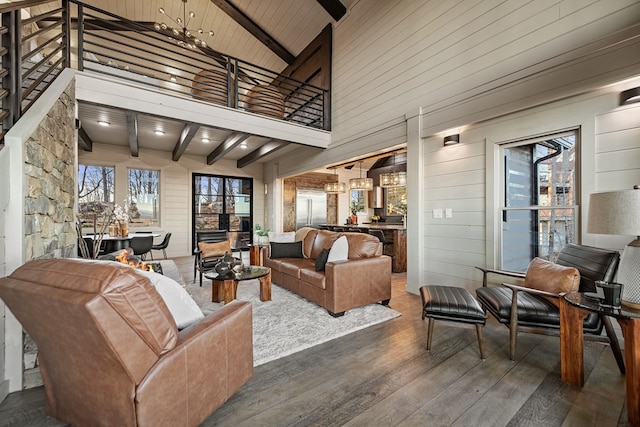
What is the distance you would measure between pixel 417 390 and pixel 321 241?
260cm

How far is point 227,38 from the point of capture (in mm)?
6625

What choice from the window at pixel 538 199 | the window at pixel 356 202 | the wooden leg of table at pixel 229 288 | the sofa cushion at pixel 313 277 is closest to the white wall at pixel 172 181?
the window at pixel 356 202

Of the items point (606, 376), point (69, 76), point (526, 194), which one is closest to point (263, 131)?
point (69, 76)

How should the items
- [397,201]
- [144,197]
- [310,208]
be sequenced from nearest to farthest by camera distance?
[144,197], [310,208], [397,201]

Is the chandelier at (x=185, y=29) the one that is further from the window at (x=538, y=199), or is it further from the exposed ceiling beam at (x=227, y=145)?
the window at (x=538, y=199)

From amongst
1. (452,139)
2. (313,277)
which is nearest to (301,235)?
(313,277)

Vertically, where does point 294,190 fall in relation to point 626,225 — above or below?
above

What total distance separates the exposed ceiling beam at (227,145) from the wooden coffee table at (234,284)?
2.65 m

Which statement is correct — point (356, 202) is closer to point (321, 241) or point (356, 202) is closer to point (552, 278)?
point (321, 241)

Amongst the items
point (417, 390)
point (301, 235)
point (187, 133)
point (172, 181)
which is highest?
point (187, 133)

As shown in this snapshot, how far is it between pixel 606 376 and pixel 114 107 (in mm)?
5655

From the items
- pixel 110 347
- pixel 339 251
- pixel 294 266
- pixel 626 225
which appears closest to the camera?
pixel 110 347

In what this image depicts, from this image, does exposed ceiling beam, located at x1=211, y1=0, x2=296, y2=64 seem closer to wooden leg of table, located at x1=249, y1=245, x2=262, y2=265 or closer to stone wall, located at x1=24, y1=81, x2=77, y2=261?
stone wall, located at x1=24, y1=81, x2=77, y2=261

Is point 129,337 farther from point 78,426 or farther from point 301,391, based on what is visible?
point 301,391
